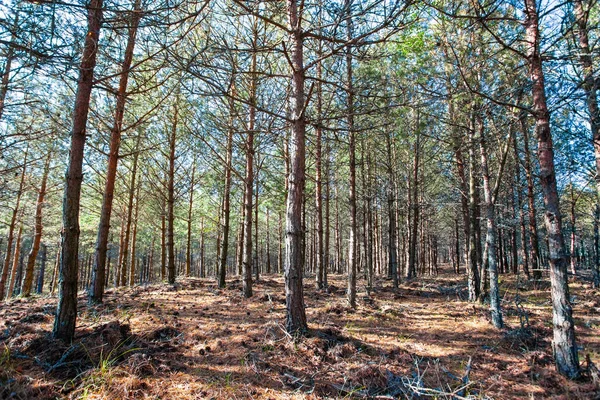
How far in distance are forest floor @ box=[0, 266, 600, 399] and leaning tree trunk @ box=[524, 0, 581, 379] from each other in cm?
34

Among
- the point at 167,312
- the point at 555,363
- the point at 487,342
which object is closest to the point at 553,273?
the point at 555,363

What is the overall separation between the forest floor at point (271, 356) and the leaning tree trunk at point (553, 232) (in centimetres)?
34

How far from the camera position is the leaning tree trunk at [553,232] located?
3789mm

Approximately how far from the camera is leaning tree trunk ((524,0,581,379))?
379cm

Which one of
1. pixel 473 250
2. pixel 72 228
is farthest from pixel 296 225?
pixel 473 250

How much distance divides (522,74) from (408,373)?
20.9 feet

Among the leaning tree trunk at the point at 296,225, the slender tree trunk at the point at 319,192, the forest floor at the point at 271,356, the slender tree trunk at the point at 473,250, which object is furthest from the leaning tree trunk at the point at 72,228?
the slender tree trunk at the point at 473,250

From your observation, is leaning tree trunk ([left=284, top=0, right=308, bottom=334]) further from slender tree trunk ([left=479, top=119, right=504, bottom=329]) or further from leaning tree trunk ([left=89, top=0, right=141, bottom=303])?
leaning tree trunk ([left=89, top=0, right=141, bottom=303])

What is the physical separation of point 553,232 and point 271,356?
429 cm

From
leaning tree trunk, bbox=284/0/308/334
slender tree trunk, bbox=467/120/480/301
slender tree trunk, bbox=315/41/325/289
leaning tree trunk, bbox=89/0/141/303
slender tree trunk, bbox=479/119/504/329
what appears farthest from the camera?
slender tree trunk, bbox=315/41/325/289

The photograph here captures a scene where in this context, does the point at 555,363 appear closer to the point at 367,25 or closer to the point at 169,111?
the point at 367,25

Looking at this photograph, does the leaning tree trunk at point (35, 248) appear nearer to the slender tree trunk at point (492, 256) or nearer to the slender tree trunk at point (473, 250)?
the slender tree trunk at point (492, 256)

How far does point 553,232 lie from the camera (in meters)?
3.97

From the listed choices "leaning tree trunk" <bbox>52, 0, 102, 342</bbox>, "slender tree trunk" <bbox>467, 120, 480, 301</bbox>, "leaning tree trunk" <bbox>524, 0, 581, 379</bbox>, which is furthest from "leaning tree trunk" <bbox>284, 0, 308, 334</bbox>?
"slender tree trunk" <bbox>467, 120, 480, 301</bbox>
